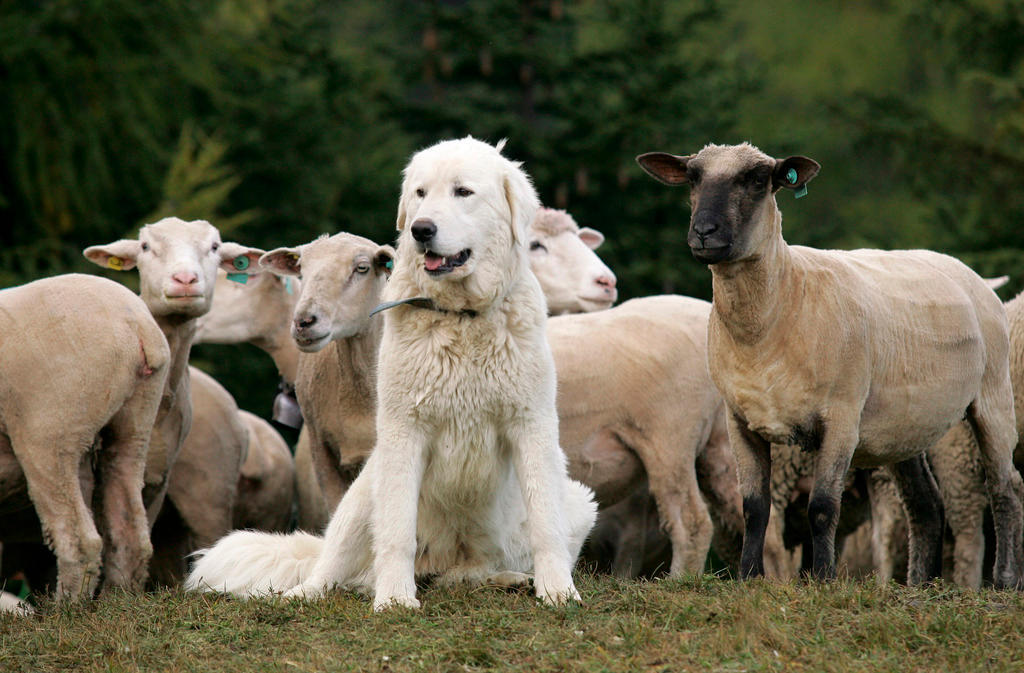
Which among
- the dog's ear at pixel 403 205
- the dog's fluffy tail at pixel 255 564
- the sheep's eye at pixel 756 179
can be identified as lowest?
the dog's fluffy tail at pixel 255 564

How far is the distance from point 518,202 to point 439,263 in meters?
0.58

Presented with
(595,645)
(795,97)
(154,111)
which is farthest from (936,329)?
(795,97)

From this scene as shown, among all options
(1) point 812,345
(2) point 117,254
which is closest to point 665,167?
(1) point 812,345

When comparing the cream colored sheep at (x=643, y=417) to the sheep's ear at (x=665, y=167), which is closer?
the sheep's ear at (x=665, y=167)

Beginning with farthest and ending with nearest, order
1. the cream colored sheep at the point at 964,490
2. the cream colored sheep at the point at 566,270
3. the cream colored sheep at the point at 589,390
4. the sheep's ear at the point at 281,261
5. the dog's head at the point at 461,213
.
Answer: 1. the cream colored sheep at the point at 566,270
2. the sheep's ear at the point at 281,261
3. the cream colored sheep at the point at 964,490
4. the cream colored sheep at the point at 589,390
5. the dog's head at the point at 461,213

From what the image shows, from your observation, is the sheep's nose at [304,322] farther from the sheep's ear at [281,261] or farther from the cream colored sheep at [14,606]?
the cream colored sheep at [14,606]

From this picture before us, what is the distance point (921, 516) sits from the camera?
7.95 metres

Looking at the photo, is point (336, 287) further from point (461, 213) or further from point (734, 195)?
point (734, 195)

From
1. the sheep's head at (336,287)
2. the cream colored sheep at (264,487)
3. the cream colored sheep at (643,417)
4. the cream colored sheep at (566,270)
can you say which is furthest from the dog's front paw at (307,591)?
the cream colored sheep at (566,270)

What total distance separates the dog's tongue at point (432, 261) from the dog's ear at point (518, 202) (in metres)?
0.49

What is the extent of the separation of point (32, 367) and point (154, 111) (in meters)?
10.1

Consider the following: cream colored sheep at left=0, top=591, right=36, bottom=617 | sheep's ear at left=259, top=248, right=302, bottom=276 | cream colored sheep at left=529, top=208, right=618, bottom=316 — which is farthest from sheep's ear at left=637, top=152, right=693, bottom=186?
cream colored sheep at left=0, top=591, right=36, bottom=617

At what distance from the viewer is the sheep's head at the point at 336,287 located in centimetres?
789

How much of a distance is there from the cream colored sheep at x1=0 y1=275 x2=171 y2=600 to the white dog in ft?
3.90
